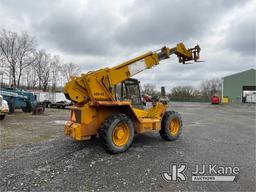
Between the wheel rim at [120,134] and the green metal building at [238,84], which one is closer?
the wheel rim at [120,134]

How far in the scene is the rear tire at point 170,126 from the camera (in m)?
6.62

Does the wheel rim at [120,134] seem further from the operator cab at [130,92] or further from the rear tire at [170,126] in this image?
the rear tire at [170,126]

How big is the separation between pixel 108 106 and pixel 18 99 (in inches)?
497

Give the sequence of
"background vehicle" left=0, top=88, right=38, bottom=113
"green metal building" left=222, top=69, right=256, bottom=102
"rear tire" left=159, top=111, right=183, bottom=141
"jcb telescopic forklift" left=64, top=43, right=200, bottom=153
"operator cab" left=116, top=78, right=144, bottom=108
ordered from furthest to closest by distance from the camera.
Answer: "green metal building" left=222, top=69, right=256, bottom=102
"background vehicle" left=0, top=88, right=38, bottom=113
"rear tire" left=159, top=111, right=183, bottom=141
"operator cab" left=116, top=78, right=144, bottom=108
"jcb telescopic forklift" left=64, top=43, right=200, bottom=153

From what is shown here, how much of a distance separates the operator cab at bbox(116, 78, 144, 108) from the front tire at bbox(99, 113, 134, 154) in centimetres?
→ 100

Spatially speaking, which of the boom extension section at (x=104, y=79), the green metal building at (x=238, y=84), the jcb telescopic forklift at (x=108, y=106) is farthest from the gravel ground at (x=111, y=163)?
Answer: the green metal building at (x=238, y=84)

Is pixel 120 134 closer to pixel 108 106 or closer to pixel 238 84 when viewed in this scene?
pixel 108 106

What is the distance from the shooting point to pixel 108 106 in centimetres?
545

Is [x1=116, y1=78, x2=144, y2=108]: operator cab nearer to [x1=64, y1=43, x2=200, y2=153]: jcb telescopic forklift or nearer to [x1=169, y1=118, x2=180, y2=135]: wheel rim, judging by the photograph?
[x1=64, y1=43, x2=200, y2=153]: jcb telescopic forklift

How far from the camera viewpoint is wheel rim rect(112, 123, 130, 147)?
5.28 meters

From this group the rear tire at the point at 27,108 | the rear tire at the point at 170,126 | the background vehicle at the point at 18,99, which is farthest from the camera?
the rear tire at the point at 27,108

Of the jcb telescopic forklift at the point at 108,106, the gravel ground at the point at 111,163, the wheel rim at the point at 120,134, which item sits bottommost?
the gravel ground at the point at 111,163

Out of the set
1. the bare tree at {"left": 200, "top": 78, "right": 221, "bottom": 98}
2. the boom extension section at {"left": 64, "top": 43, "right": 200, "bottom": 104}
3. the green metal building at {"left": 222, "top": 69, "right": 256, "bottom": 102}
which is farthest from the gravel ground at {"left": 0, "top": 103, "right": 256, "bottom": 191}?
the bare tree at {"left": 200, "top": 78, "right": 221, "bottom": 98}

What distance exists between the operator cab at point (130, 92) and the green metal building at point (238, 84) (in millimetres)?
41899
